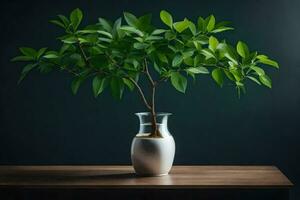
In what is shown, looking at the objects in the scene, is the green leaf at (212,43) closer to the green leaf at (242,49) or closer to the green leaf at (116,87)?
the green leaf at (242,49)

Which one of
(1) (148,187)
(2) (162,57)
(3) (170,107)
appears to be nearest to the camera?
(1) (148,187)

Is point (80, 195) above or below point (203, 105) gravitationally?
below

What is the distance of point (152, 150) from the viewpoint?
2.04m

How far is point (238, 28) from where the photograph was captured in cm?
262

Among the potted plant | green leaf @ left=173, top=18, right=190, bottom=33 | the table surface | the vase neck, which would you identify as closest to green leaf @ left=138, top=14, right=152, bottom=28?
the potted plant

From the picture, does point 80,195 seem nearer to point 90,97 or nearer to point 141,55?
point 141,55

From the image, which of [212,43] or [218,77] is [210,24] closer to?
[212,43]

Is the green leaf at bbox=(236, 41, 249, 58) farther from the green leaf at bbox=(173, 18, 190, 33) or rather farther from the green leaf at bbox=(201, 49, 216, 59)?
the green leaf at bbox=(173, 18, 190, 33)

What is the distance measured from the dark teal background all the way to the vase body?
551 mm

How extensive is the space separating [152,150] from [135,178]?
0.39 feet

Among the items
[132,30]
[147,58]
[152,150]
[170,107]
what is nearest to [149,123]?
[152,150]

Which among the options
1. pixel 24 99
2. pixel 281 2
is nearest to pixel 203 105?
pixel 281 2

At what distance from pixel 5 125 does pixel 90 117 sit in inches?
16.0

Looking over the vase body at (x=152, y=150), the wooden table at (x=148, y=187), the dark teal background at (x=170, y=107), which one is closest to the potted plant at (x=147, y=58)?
the vase body at (x=152, y=150)
